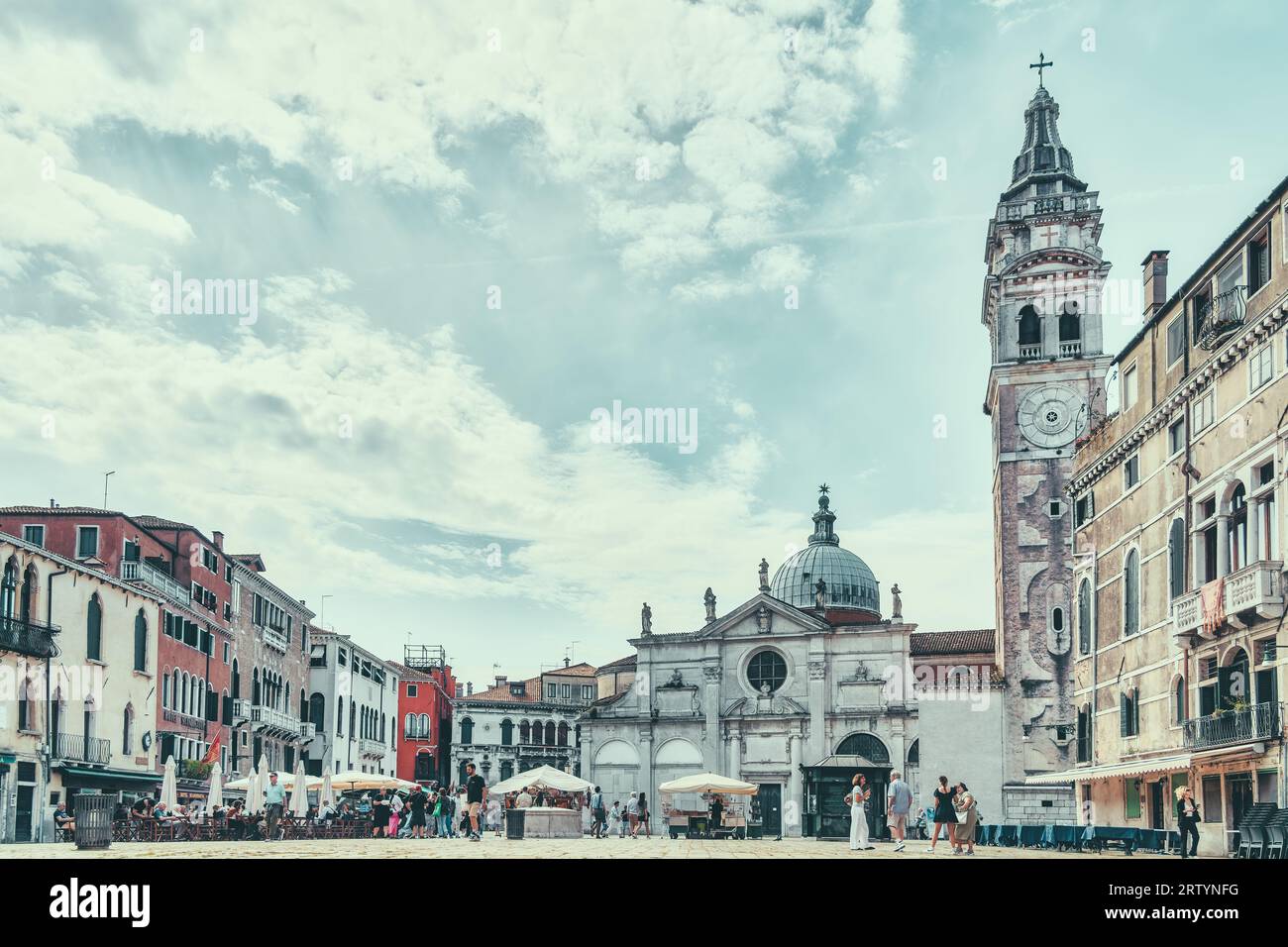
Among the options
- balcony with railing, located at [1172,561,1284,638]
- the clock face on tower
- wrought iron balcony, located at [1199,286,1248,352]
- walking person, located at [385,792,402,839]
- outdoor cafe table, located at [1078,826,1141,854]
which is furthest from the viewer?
the clock face on tower

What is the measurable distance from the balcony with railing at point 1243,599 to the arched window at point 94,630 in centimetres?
2944

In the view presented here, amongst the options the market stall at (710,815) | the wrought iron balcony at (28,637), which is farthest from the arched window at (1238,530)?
the wrought iron balcony at (28,637)

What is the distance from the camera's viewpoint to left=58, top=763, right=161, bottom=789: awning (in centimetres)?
4053

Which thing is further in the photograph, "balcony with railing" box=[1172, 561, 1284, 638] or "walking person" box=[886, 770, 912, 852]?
"walking person" box=[886, 770, 912, 852]

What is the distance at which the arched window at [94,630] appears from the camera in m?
42.0

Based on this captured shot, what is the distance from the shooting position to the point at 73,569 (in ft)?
134

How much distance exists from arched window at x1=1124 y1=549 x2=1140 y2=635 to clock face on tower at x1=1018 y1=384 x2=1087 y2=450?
67.2ft

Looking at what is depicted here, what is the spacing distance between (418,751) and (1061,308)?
4824cm

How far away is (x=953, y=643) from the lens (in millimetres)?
62438

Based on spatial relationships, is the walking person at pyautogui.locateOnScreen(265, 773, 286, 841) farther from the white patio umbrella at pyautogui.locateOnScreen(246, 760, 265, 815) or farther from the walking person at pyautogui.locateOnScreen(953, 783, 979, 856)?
the walking person at pyautogui.locateOnScreen(953, 783, 979, 856)

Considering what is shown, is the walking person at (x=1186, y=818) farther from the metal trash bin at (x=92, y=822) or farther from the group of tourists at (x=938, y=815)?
the metal trash bin at (x=92, y=822)

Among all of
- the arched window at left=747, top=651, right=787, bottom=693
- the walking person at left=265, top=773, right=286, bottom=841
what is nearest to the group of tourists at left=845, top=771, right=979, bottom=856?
the walking person at left=265, top=773, right=286, bottom=841

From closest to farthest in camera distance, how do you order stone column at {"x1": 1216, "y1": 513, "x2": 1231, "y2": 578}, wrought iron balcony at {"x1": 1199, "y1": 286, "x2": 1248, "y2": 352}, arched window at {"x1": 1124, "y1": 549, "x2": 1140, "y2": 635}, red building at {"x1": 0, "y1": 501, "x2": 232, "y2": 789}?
wrought iron balcony at {"x1": 1199, "y1": 286, "x2": 1248, "y2": 352} < stone column at {"x1": 1216, "y1": 513, "x2": 1231, "y2": 578} < arched window at {"x1": 1124, "y1": 549, "x2": 1140, "y2": 635} < red building at {"x1": 0, "y1": 501, "x2": 232, "y2": 789}

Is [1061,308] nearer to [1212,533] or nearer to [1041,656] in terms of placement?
[1041,656]
